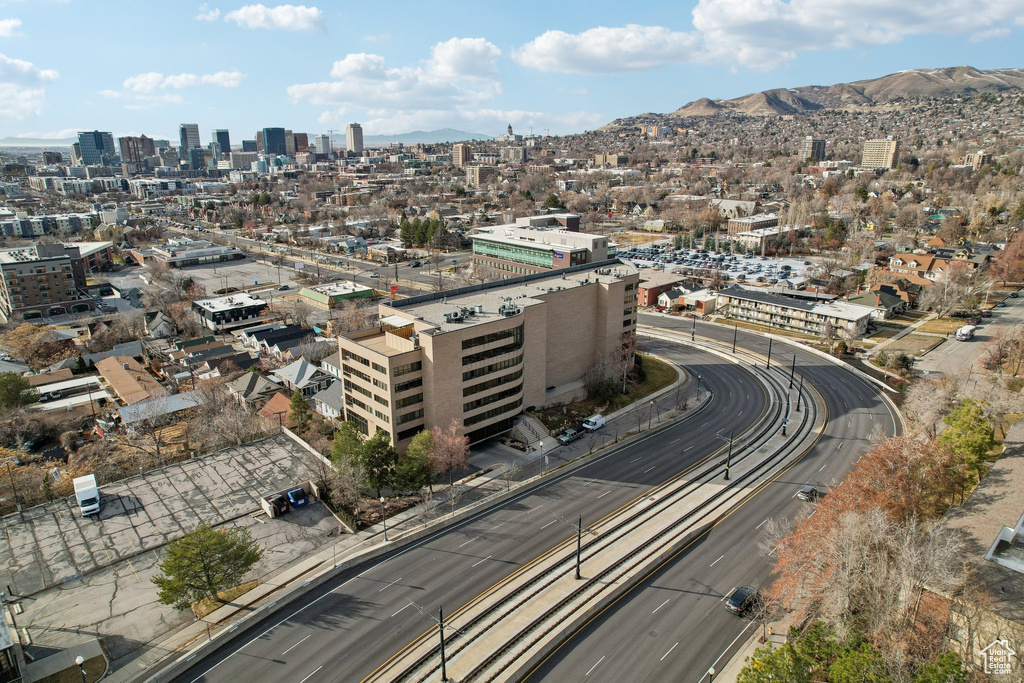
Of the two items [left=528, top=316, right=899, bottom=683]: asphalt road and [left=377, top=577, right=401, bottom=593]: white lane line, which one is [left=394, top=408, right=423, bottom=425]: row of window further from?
[left=528, top=316, right=899, bottom=683]: asphalt road

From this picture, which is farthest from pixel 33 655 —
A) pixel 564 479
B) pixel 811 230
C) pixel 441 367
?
pixel 811 230

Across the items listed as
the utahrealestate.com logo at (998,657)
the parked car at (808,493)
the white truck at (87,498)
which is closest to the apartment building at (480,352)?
the white truck at (87,498)

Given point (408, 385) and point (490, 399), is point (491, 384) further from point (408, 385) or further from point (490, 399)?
point (408, 385)

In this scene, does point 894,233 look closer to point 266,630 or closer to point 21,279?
point 266,630

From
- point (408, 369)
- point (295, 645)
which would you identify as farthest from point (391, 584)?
point (408, 369)

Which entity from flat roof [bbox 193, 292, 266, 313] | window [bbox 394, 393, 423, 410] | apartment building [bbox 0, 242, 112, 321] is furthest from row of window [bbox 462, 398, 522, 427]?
apartment building [bbox 0, 242, 112, 321]

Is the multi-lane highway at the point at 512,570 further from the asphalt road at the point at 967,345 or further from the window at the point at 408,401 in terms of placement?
the asphalt road at the point at 967,345
